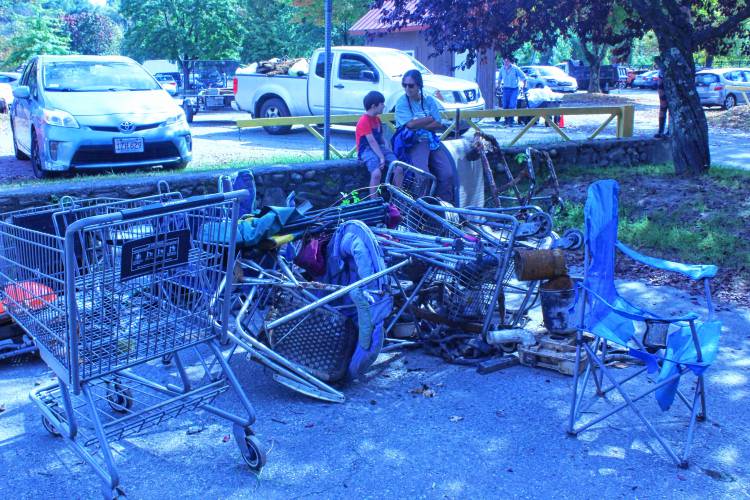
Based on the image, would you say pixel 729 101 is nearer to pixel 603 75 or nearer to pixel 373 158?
pixel 603 75

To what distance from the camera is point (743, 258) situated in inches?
281

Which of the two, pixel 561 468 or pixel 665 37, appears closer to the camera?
pixel 561 468

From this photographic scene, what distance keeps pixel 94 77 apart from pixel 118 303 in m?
7.67

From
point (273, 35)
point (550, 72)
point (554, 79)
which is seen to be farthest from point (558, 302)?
point (550, 72)

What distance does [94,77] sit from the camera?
10.1 m

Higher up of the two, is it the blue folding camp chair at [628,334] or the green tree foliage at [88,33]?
the green tree foliage at [88,33]

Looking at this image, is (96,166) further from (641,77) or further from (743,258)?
(641,77)

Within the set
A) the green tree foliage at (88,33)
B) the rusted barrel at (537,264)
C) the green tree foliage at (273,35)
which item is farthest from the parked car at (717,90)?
the green tree foliage at (88,33)

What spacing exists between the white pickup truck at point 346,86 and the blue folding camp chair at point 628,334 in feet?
35.3

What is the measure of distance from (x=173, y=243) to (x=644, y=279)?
493cm

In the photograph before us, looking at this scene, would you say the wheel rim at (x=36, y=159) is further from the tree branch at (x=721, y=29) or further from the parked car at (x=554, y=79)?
the parked car at (x=554, y=79)

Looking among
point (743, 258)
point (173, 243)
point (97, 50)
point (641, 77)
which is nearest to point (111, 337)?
point (173, 243)

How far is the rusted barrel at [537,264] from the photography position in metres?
4.93

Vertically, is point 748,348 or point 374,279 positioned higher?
point 374,279
